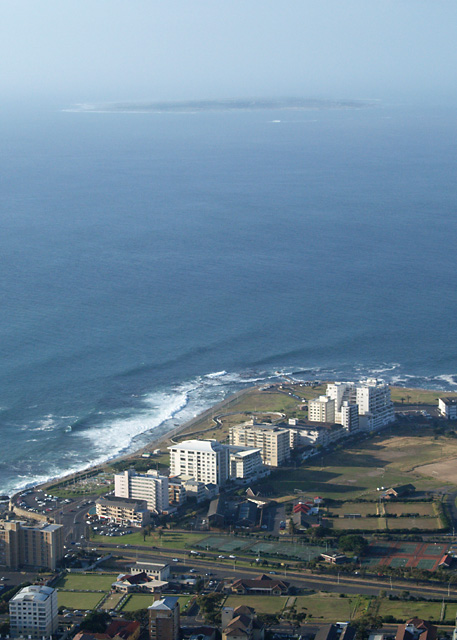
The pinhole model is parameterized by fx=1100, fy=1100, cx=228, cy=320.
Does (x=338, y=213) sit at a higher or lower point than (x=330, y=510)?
higher

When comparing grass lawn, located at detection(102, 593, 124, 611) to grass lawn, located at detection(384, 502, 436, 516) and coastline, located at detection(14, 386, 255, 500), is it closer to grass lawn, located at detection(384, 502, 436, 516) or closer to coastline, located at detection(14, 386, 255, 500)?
coastline, located at detection(14, 386, 255, 500)

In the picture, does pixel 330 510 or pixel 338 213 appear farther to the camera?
pixel 338 213

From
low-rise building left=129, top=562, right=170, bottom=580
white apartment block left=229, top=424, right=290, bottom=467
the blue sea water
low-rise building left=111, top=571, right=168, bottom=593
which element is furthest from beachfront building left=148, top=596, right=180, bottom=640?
white apartment block left=229, top=424, right=290, bottom=467

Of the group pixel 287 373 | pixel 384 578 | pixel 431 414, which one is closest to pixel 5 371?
pixel 287 373

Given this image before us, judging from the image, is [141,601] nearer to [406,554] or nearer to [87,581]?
[87,581]

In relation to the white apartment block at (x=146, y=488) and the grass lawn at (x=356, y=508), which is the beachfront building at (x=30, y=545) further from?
the grass lawn at (x=356, y=508)

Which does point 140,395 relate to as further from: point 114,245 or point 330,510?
point 114,245
